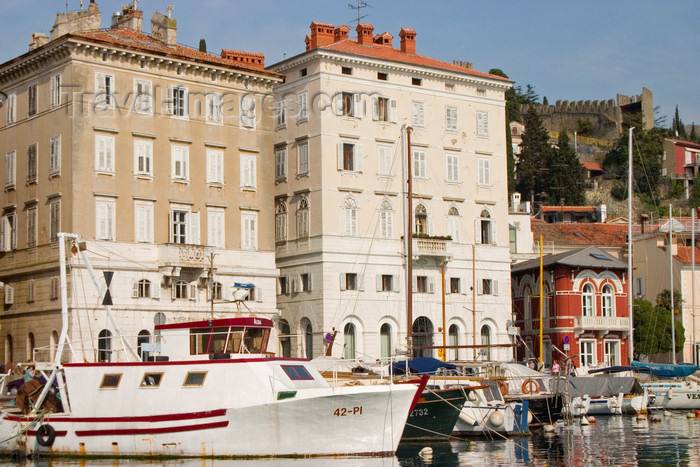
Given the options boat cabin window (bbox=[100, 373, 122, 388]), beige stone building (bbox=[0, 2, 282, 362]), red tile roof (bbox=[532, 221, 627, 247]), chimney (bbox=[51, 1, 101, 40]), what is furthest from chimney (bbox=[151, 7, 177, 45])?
red tile roof (bbox=[532, 221, 627, 247])

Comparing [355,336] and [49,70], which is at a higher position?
[49,70]

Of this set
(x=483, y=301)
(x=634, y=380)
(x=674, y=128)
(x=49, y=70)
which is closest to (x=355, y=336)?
(x=483, y=301)

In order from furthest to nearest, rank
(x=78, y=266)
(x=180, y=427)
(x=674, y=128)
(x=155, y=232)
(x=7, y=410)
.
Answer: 1. (x=674, y=128)
2. (x=155, y=232)
3. (x=78, y=266)
4. (x=7, y=410)
5. (x=180, y=427)

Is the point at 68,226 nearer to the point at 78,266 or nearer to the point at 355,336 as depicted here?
the point at 78,266

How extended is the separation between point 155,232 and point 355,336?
41.4 ft

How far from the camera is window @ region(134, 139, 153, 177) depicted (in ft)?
175

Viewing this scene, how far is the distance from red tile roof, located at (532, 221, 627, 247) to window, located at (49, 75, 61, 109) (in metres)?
39.1

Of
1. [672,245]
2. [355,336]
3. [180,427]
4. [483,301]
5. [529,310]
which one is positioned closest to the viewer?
[180,427]

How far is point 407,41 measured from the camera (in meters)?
67.6

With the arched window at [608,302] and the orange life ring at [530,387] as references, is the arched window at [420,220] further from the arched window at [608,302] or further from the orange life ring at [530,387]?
the orange life ring at [530,387]

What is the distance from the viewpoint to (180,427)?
110 ft

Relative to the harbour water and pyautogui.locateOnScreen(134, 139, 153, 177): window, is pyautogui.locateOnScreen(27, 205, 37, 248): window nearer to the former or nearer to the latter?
pyautogui.locateOnScreen(134, 139, 153, 177): window

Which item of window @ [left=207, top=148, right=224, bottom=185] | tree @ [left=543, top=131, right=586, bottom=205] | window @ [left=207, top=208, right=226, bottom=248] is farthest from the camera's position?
tree @ [left=543, top=131, right=586, bottom=205]

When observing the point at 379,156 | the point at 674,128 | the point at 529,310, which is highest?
the point at 674,128
